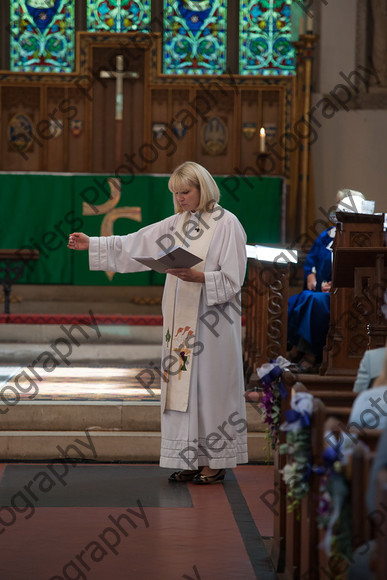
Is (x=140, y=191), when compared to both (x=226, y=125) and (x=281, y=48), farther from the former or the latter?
(x=281, y=48)

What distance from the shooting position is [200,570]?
11.9 feet

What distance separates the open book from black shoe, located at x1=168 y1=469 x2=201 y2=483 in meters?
1.14

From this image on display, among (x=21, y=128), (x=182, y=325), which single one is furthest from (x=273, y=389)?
(x=21, y=128)

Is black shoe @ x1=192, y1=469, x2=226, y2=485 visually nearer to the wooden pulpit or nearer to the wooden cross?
the wooden pulpit

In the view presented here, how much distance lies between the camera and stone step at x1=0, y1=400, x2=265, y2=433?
230 inches

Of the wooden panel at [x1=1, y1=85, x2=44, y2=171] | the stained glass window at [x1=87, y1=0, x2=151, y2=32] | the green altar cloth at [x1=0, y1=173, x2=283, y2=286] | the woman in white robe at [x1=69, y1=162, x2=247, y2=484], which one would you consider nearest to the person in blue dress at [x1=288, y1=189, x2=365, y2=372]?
the woman in white robe at [x1=69, y1=162, x2=247, y2=484]

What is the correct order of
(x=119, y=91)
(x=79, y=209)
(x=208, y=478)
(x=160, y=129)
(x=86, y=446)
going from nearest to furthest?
(x=208, y=478)
(x=86, y=446)
(x=79, y=209)
(x=119, y=91)
(x=160, y=129)

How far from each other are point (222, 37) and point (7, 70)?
2.60 metres

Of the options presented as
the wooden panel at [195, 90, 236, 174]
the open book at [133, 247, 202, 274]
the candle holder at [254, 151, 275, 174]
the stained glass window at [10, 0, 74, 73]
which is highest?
the stained glass window at [10, 0, 74, 73]

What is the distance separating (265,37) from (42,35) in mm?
2694

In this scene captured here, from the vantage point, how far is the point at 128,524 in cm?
423

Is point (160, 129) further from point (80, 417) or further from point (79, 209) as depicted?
point (80, 417)

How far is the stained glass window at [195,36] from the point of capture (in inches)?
440

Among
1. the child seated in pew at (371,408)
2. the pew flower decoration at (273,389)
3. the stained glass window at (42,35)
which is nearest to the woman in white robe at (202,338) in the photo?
the pew flower decoration at (273,389)
